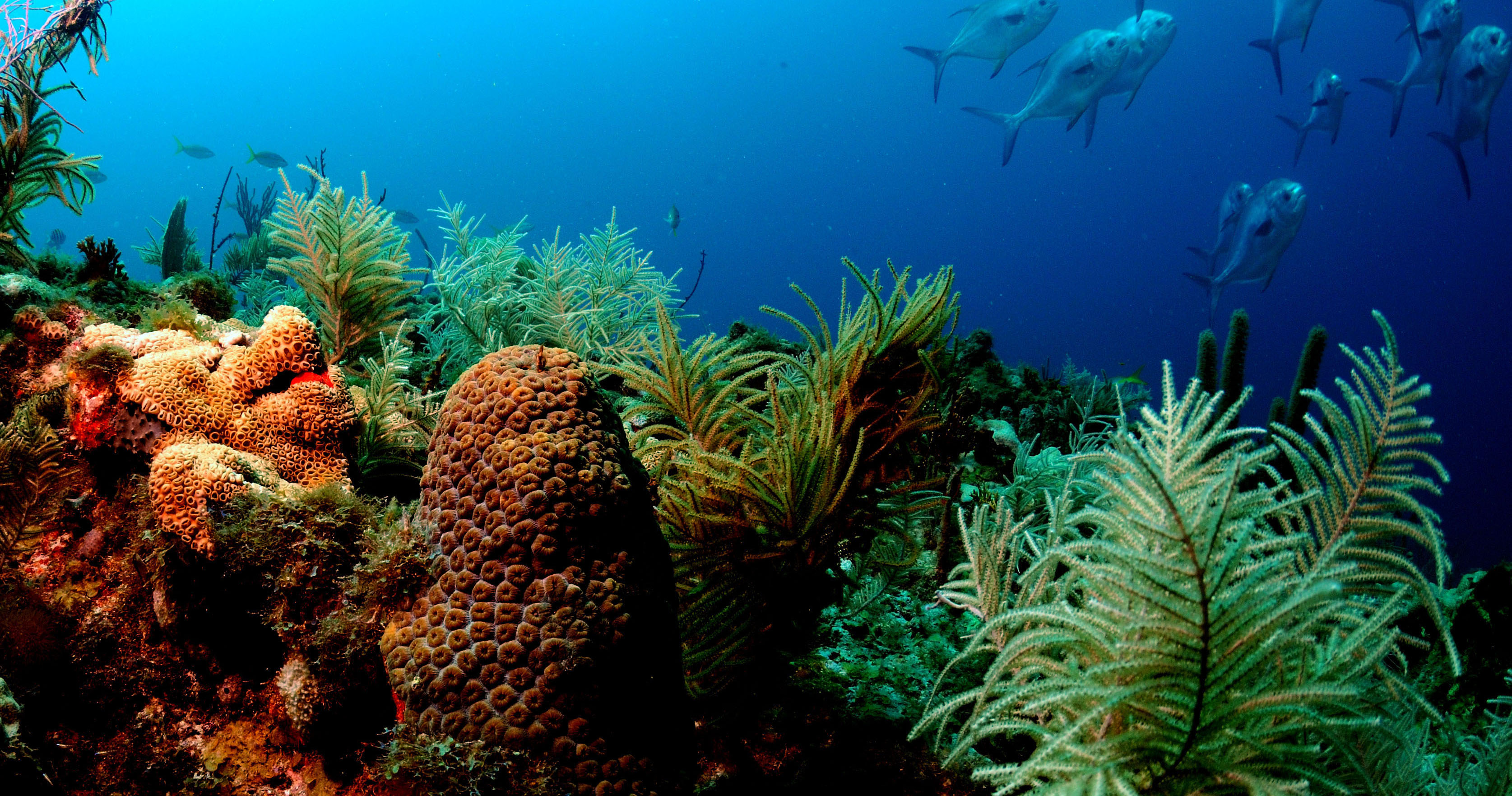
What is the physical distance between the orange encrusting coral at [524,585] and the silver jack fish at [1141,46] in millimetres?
12286

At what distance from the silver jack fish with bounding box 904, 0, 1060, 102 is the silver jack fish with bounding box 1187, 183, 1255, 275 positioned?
201 inches

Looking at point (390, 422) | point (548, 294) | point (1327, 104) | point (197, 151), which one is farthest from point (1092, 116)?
point (197, 151)

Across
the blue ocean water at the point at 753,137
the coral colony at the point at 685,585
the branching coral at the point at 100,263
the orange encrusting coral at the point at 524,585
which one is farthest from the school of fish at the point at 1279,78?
the blue ocean water at the point at 753,137

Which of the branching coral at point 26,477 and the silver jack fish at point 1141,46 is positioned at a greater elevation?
the silver jack fish at point 1141,46

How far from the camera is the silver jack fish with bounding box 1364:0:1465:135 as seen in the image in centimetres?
1137

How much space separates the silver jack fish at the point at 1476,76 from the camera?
10.7 m

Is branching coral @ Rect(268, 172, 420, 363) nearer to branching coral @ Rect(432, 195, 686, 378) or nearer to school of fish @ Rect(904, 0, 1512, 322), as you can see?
branching coral @ Rect(432, 195, 686, 378)

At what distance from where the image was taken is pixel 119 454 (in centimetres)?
266

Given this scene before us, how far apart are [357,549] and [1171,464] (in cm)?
225

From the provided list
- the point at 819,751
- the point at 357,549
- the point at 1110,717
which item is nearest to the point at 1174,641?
Result: the point at 1110,717

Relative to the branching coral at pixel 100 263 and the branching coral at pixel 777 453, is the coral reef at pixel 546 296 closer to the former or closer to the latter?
the branching coral at pixel 777 453

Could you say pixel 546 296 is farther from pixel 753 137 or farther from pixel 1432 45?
pixel 753 137

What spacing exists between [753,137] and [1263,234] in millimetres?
94274

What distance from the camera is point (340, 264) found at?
4145mm
